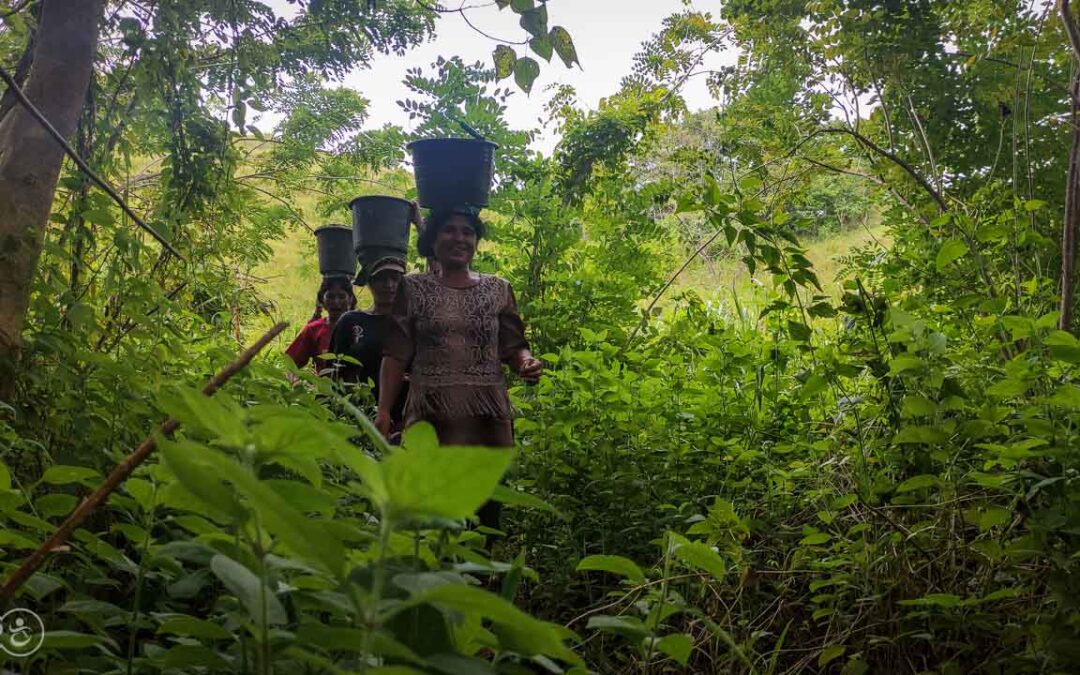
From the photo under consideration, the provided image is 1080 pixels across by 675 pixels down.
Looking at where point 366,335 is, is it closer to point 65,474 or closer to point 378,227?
point 378,227

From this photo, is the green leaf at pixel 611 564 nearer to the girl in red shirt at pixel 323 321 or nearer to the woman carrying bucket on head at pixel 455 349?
the woman carrying bucket on head at pixel 455 349

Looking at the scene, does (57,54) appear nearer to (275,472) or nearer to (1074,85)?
(275,472)

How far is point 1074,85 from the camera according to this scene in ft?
7.69

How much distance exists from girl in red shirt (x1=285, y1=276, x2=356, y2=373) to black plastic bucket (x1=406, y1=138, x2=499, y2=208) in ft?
4.22

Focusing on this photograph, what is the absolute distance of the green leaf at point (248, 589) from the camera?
566mm

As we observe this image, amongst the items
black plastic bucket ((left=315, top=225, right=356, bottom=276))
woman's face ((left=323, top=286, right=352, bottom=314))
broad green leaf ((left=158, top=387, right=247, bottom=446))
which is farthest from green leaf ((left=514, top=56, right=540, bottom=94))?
black plastic bucket ((left=315, top=225, right=356, bottom=276))

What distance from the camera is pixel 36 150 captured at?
71.9 inches

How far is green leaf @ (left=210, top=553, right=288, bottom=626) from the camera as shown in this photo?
1.86 feet

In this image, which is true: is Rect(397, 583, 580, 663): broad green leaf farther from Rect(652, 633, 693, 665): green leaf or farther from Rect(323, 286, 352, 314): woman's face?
Rect(323, 286, 352, 314): woman's face

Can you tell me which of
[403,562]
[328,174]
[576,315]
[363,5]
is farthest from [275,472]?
[328,174]

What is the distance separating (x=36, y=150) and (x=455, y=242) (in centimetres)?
151

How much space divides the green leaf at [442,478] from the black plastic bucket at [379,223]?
3982mm

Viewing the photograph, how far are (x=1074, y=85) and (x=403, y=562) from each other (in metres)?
2.52

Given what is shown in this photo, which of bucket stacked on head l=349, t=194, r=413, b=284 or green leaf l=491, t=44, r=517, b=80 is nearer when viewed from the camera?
green leaf l=491, t=44, r=517, b=80
